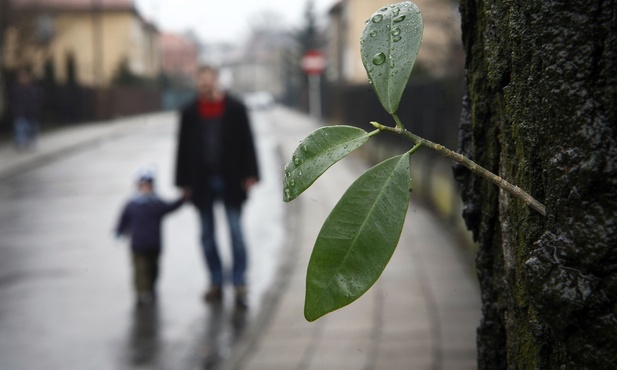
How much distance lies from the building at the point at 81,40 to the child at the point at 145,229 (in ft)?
65.7

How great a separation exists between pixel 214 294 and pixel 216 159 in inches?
40.1

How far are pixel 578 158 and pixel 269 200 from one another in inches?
476

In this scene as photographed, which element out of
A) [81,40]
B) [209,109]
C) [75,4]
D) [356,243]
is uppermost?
[75,4]

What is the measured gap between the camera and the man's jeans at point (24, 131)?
20.6 meters

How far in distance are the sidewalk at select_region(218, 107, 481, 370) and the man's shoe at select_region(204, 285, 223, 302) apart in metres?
0.47

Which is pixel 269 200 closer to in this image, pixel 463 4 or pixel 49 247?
pixel 49 247

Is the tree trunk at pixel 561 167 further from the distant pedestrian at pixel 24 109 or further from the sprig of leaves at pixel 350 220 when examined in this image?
the distant pedestrian at pixel 24 109

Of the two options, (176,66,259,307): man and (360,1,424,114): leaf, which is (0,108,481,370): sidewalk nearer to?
(176,66,259,307): man

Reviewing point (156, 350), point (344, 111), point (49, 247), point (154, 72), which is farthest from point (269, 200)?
point (154, 72)

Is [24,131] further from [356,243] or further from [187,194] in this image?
[356,243]

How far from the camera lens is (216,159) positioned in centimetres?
648

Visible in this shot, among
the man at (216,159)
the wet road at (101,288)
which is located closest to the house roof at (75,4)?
the wet road at (101,288)

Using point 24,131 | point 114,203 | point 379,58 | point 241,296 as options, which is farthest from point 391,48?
point 24,131

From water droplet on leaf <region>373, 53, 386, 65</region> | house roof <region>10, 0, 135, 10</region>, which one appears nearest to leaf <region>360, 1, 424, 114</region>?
water droplet on leaf <region>373, 53, 386, 65</region>
